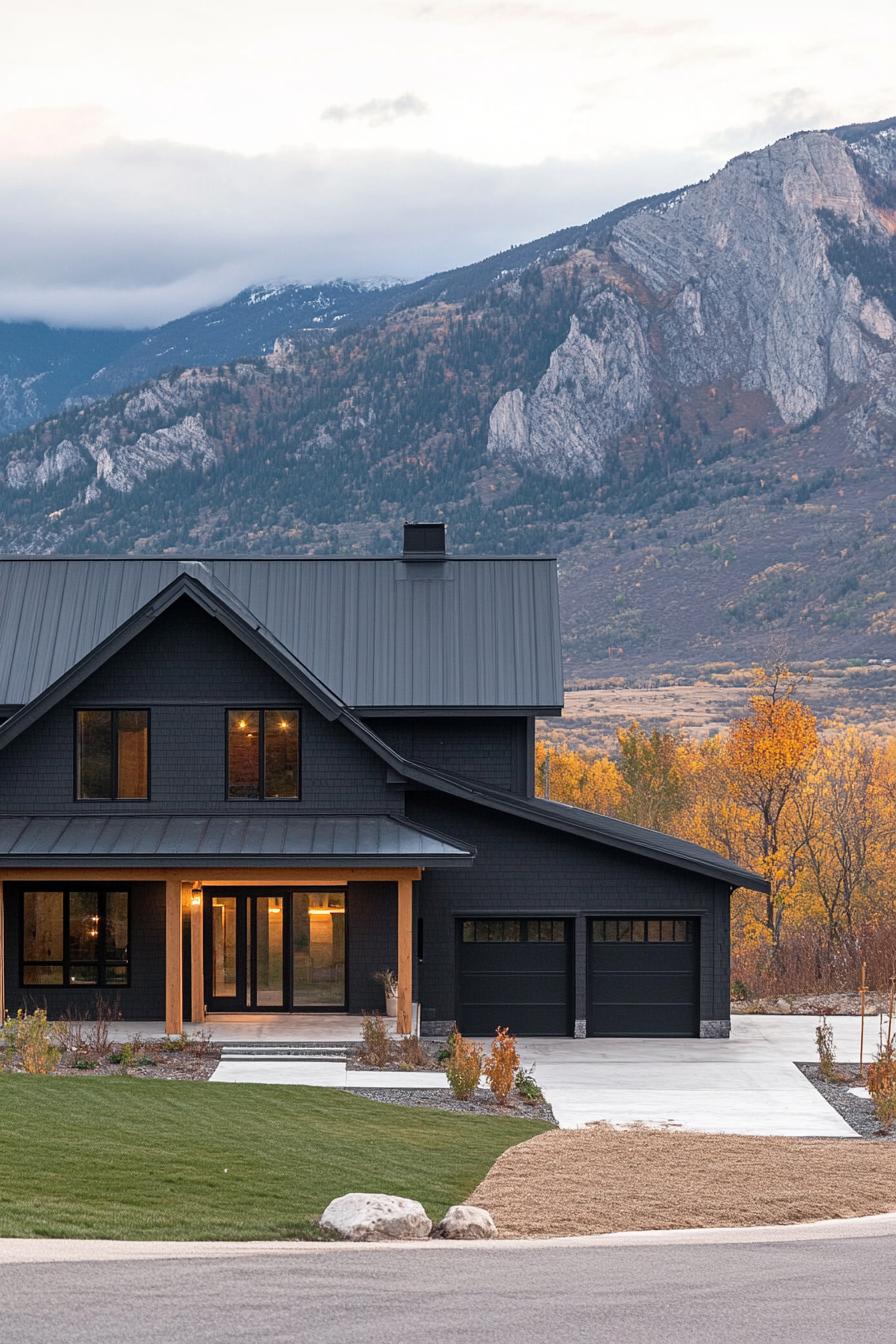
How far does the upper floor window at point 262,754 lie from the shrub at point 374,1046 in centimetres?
489

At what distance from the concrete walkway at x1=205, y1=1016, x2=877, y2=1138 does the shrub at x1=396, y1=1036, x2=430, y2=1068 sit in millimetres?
525

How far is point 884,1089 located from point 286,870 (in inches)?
405

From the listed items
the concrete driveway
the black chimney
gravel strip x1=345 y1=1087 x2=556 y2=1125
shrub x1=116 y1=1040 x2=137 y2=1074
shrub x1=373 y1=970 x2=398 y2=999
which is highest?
the black chimney

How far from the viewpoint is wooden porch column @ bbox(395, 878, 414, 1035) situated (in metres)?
26.1

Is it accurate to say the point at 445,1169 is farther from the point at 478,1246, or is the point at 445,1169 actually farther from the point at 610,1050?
the point at 610,1050

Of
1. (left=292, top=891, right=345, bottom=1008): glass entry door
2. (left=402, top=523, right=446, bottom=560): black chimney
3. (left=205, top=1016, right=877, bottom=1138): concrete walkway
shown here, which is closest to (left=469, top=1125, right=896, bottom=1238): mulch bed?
(left=205, top=1016, right=877, bottom=1138): concrete walkway

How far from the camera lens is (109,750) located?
27688 millimetres

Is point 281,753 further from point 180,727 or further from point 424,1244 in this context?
point 424,1244

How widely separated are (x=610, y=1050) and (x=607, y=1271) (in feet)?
51.2

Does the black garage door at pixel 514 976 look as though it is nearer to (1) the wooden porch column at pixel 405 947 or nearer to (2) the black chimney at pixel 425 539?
(1) the wooden porch column at pixel 405 947

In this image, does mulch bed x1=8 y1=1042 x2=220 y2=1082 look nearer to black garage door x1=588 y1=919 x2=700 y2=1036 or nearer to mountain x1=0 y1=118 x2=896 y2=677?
black garage door x1=588 y1=919 x2=700 y2=1036

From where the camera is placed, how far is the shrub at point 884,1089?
65.6 feet

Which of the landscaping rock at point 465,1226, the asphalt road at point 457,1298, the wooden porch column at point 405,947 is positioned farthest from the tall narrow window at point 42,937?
the asphalt road at point 457,1298

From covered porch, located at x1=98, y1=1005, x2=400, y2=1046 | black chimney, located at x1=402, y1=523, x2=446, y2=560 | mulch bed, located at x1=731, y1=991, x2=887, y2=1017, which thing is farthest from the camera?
black chimney, located at x1=402, y1=523, x2=446, y2=560
